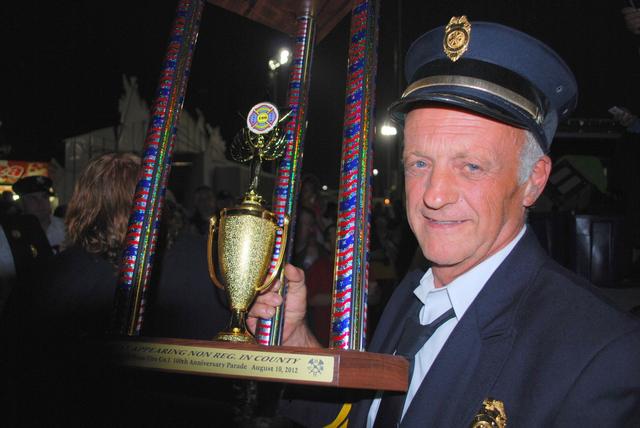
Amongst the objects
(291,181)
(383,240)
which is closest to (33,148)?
(383,240)

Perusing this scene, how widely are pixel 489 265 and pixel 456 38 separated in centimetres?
69

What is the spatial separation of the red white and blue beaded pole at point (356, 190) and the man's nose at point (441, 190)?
26 centimetres

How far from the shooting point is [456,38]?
1585 millimetres

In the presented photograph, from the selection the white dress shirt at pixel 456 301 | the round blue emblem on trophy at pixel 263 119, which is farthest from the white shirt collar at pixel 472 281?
the round blue emblem on trophy at pixel 263 119

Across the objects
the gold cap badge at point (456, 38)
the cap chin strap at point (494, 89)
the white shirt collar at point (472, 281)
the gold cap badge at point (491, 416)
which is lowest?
the gold cap badge at point (491, 416)

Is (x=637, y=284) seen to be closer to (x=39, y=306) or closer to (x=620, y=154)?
(x=620, y=154)

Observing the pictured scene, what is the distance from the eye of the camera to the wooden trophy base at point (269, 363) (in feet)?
4.19

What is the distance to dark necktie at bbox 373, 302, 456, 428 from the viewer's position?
1520 millimetres

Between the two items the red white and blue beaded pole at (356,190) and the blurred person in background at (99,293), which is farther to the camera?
the blurred person in background at (99,293)

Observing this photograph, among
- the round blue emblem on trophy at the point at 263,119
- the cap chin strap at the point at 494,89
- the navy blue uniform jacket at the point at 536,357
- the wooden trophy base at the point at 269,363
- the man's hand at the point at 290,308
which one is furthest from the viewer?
the man's hand at the point at 290,308

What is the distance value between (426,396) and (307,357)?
365 millimetres

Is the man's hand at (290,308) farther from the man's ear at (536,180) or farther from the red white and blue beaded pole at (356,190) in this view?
the man's ear at (536,180)

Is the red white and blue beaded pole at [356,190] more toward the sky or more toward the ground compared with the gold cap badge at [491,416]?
more toward the sky

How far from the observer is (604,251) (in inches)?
122
